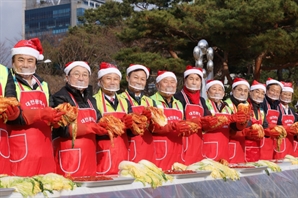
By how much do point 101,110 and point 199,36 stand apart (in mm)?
20033

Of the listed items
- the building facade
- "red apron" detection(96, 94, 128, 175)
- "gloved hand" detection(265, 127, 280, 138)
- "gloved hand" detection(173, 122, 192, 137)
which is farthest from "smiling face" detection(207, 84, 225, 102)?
the building facade

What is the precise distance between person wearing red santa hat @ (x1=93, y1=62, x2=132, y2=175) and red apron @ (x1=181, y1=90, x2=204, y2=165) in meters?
1.16

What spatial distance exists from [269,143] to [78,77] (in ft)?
13.7

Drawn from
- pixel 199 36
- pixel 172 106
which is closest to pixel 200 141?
pixel 172 106

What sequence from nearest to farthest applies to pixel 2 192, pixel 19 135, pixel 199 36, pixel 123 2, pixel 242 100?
pixel 2 192 → pixel 19 135 → pixel 242 100 → pixel 199 36 → pixel 123 2

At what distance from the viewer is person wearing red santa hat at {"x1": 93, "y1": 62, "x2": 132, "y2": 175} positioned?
5.88 m

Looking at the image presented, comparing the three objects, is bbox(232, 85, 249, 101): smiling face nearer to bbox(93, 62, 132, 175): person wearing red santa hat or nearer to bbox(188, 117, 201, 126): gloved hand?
bbox(188, 117, 201, 126): gloved hand

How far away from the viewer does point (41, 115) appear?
482 centimetres

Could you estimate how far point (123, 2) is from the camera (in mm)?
43594

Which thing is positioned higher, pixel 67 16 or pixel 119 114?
pixel 67 16

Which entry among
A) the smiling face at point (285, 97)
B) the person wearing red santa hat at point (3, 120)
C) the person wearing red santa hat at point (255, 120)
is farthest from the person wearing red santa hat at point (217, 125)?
the person wearing red santa hat at point (3, 120)

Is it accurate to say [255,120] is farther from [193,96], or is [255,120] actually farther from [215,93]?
[193,96]

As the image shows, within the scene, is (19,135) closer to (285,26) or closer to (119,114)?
(119,114)

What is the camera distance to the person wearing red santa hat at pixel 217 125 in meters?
7.20
